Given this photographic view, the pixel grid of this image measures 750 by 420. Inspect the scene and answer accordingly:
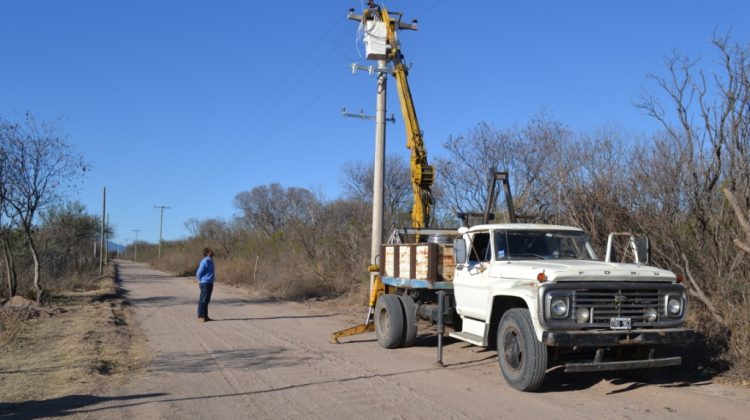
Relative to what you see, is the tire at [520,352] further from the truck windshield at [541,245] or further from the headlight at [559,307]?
the truck windshield at [541,245]

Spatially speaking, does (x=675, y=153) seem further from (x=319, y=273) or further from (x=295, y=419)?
(x=319, y=273)

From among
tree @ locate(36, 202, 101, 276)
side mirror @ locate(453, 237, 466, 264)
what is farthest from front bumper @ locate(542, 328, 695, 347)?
tree @ locate(36, 202, 101, 276)

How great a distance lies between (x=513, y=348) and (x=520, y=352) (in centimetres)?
17

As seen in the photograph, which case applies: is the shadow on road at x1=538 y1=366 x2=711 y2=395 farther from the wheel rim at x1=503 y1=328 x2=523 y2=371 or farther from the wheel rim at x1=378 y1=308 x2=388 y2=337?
the wheel rim at x1=378 y1=308 x2=388 y2=337

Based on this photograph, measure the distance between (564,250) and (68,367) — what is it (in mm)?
7574

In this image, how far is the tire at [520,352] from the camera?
7.43 metres

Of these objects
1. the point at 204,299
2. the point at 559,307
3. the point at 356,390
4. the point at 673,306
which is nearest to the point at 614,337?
the point at 559,307

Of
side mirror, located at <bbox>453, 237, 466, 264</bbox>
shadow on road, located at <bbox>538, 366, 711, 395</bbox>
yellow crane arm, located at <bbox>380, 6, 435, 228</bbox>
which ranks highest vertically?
yellow crane arm, located at <bbox>380, 6, 435, 228</bbox>

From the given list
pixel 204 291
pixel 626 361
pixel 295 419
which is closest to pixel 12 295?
pixel 204 291

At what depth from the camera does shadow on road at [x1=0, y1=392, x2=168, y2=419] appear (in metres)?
6.61

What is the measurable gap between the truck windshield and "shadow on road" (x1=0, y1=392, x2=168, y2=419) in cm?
512

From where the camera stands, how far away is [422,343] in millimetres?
12133

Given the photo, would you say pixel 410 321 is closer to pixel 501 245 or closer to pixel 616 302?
pixel 501 245

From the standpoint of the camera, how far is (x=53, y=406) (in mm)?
6965
